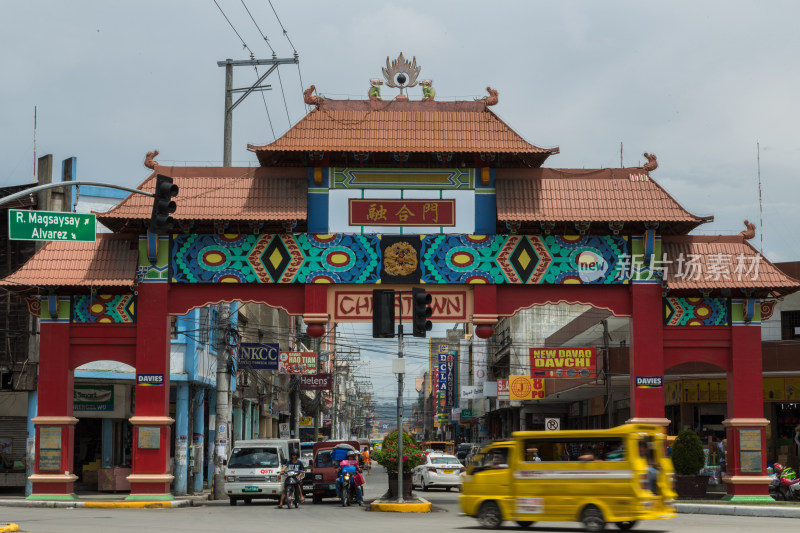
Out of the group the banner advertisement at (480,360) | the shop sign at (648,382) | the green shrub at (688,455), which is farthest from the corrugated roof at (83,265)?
the banner advertisement at (480,360)

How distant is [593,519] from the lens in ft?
62.2

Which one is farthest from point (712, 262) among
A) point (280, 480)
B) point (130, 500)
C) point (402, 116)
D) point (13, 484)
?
point (13, 484)

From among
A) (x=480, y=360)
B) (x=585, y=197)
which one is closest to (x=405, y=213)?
(x=585, y=197)

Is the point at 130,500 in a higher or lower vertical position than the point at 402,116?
lower

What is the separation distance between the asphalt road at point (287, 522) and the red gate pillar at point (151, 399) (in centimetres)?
118

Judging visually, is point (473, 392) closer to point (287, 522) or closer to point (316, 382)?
point (316, 382)

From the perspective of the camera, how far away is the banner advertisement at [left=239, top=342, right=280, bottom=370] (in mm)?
41469

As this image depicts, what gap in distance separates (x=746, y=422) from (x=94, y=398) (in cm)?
2316

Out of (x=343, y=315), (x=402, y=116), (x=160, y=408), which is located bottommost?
(x=160, y=408)

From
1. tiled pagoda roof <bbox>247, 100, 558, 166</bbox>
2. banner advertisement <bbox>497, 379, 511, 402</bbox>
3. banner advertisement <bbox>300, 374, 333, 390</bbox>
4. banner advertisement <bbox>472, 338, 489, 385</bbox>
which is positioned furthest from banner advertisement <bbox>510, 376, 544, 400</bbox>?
tiled pagoda roof <bbox>247, 100, 558, 166</bbox>

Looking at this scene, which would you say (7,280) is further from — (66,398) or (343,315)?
(343,315)

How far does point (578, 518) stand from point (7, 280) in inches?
648

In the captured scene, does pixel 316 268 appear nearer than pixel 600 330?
Yes

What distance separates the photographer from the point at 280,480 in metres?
31.8
